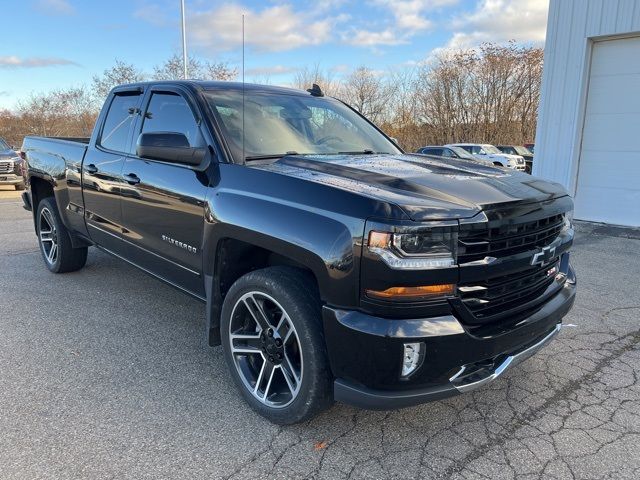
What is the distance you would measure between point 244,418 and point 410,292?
131 cm

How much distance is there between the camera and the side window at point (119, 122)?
4.16 m

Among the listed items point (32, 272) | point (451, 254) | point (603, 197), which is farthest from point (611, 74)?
point (32, 272)

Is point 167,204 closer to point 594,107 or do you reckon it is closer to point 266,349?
point 266,349

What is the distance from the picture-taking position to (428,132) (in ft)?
101

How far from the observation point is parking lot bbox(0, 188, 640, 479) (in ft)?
7.86

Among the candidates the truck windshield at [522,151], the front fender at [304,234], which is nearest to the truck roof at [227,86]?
the front fender at [304,234]

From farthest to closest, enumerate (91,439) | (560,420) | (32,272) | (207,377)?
1. (32,272)
2. (207,377)
3. (560,420)
4. (91,439)

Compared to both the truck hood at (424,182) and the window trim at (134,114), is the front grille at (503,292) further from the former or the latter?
the window trim at (134,114)

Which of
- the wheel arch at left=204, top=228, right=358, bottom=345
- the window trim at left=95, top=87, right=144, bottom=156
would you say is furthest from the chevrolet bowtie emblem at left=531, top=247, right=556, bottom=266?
the window trim at left=95, top=87, right=144, bottom=156

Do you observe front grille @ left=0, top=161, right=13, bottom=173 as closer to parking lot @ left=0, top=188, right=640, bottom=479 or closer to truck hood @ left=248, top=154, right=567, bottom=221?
parking lot @ left=0, top=188, right=640, bottom=479

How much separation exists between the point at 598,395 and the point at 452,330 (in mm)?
1497

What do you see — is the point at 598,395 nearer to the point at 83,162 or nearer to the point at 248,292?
the point at 248,292

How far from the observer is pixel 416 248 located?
2.17 meters

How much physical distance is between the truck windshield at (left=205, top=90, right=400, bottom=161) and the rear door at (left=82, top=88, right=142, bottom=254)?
43.4 inches
